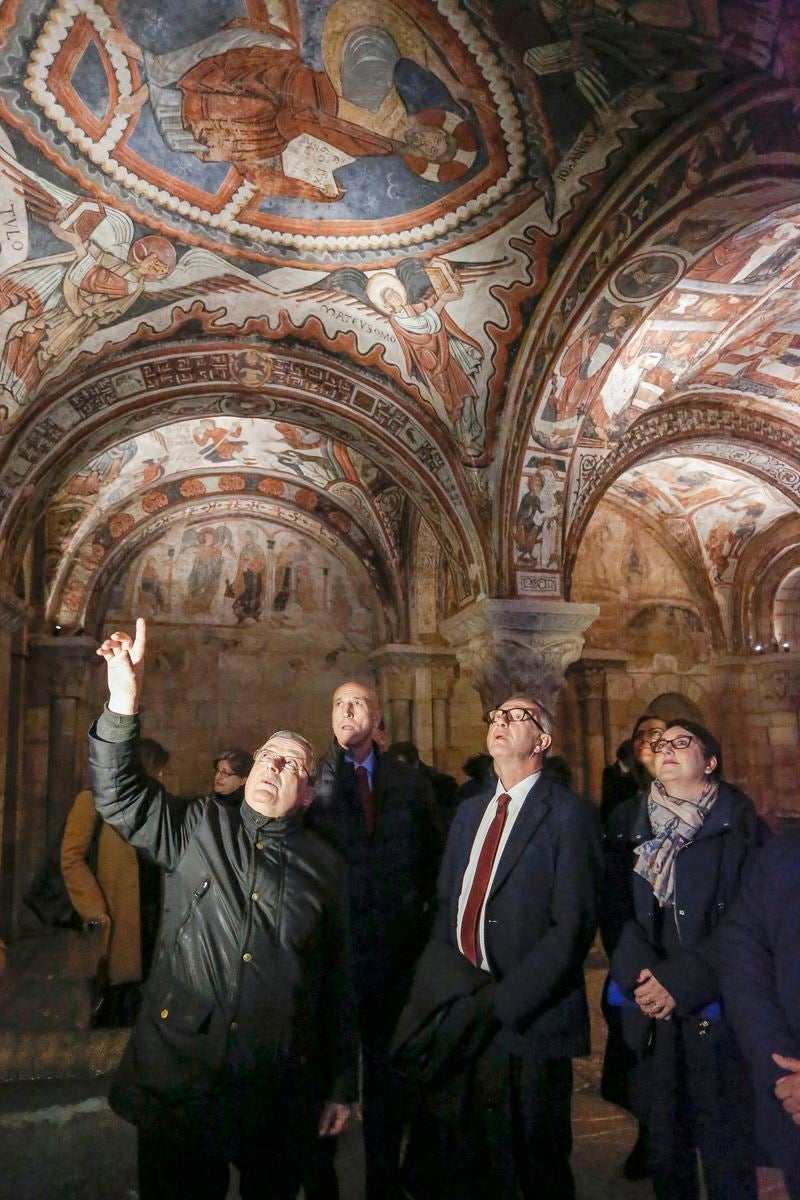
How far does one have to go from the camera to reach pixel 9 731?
399 inches

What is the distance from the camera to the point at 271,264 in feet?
23.0

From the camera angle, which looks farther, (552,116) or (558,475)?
(558,475)

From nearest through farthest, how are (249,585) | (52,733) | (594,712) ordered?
(52,733), (249,585), (594,712)

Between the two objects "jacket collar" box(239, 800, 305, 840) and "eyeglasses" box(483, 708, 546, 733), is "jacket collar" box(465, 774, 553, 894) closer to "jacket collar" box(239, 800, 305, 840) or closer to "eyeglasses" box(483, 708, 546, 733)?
"eyeglasses" box(483, 708, 546, 733)

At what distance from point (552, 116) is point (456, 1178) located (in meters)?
5.98

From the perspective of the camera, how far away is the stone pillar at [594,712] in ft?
40.7

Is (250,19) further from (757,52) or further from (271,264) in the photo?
(757,52)

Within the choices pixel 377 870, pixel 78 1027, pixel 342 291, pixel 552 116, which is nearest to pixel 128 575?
pixel 342 291

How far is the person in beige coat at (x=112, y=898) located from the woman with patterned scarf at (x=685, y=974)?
263cm

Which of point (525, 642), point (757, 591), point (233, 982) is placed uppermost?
point (757, 591)

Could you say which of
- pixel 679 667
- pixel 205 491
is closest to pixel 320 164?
pixel 205 491

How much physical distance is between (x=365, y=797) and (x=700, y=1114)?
4.92ft

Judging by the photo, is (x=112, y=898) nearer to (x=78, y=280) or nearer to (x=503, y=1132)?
(x=503, y=1132)

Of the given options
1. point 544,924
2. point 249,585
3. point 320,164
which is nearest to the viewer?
point 544,924
